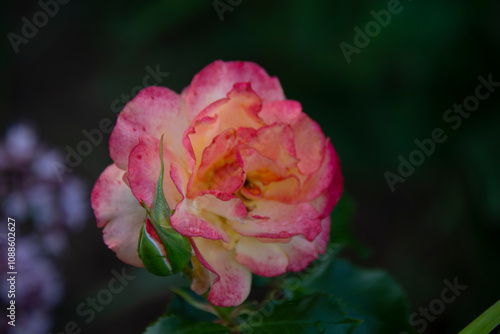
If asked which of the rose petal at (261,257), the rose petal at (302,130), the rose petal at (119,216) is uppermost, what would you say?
the rose petal at (119,216)

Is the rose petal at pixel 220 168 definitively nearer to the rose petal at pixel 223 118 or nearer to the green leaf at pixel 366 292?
the rose petal at pixel 223 118

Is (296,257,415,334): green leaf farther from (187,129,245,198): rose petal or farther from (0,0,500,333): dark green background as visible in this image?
(0,0,500,333): dark green background

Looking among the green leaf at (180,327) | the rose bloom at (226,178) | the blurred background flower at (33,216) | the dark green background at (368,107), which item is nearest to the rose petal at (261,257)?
the rose bloom at (226,178)

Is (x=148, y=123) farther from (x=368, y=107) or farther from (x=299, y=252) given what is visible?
(x=368, y=107)

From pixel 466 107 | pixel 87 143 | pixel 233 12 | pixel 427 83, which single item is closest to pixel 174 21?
pixel 233 12

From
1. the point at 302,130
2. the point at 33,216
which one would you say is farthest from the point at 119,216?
the point at 33,216

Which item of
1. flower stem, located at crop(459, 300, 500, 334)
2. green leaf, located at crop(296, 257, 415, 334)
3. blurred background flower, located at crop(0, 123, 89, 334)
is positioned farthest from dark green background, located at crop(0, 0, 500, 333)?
flower stem, located at crop(459, 300, 500, 334)

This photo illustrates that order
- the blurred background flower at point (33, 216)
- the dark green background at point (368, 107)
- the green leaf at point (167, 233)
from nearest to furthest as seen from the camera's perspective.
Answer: the green leaf at point (167, 233) < the blurred background flower at point (33, 216) < the dark green background at point (368, 107)
